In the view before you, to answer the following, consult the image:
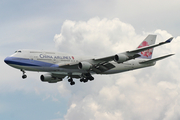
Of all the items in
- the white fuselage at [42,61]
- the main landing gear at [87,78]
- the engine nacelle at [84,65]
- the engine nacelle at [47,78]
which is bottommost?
the main landing gear at [87,78]

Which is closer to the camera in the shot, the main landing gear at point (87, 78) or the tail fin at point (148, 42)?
the main landing gear at point (87, 78)

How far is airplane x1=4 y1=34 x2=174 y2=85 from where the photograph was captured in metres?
51.9

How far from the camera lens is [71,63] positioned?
179 ft

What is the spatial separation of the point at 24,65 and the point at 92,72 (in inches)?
546

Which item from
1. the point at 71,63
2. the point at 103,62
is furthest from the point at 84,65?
the point at 103,62

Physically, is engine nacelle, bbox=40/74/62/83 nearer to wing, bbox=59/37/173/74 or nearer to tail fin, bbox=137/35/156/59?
wing, bbox=59/37/173/74

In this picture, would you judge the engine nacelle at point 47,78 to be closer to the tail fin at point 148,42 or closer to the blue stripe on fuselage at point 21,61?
the blue stripe on fuselage at point 21,61

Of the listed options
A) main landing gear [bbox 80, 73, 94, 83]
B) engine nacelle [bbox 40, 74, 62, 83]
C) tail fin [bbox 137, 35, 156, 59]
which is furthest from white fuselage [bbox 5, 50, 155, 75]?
tail fin [bbox 137, 35, 156, 59]

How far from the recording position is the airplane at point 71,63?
2045 inches

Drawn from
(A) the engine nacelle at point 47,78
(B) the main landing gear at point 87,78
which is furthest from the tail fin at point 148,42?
(A) the engine nacelle at point 47,78

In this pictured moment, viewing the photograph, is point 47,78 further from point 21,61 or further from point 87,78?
point 21,61

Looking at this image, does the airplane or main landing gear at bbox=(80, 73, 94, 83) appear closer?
the airplane

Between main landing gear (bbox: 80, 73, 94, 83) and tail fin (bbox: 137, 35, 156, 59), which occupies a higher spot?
tail fin (bbox: 137, 35, 156, 59)

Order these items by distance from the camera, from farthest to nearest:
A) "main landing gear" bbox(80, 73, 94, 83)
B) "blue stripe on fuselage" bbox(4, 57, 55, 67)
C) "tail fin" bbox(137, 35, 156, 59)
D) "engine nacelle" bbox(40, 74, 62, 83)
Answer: "tail fin" bbox(137, 35, 156, 59) → "engine nacelle" bbox(40, 74, 62, 83) → "main landing gear" bbox(80, 73, 94, 83) → "blue stripe on fuselage" bbox(4, 57, 55, 67)
